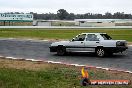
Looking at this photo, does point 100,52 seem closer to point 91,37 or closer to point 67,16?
point 91,37

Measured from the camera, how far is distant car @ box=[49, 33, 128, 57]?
18812 mm

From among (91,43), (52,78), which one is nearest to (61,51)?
(91,43)

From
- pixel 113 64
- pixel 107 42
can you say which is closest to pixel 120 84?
pixel 113 64

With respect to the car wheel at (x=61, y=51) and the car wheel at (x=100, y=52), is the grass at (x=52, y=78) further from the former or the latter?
the car wheel at (x=61, y=51)

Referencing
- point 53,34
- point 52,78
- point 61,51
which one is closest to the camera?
point 52,78

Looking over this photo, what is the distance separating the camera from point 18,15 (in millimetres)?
78875

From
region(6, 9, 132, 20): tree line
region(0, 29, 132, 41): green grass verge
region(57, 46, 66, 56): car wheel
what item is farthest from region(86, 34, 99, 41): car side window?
region(6, 9, 132, 20): tree line

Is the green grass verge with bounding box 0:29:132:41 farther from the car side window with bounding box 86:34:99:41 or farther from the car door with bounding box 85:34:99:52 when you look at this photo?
the car door with bounding box 85:34:99:52

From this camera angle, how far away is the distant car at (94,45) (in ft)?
61.7

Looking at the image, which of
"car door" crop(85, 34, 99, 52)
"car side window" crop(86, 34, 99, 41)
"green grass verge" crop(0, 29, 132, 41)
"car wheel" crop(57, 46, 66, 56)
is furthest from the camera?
"green grass verge" crop(0, 29, 132, 41)

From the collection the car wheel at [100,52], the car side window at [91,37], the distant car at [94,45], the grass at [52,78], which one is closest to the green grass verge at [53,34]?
the car side window at [91,37]

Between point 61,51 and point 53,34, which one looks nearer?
point 61,51

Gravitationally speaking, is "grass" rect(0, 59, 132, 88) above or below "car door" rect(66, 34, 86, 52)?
below

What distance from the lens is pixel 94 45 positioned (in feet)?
63.5
